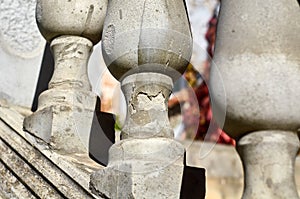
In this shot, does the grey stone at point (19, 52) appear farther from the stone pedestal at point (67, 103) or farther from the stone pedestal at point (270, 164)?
the stone pedestal at point (270, 164)

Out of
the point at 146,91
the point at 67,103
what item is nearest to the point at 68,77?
A: the point at 67,103

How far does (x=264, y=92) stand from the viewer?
158cm

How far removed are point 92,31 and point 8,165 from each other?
1.86 feet

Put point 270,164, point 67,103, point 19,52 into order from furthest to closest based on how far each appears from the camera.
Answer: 1. point 19,52
2. point 67,103
3. point 270,164

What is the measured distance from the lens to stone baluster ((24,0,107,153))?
209cm

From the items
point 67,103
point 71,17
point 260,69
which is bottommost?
point 67,103

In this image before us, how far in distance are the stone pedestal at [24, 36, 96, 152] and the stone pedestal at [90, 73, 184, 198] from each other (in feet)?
1.23

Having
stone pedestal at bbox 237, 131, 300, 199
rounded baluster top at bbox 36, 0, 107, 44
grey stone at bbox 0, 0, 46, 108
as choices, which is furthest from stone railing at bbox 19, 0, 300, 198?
grey stone at bbox 0, 0, 46, 108

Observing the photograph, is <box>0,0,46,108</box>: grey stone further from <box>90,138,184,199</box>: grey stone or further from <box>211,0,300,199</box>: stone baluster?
<box>211,0,300,199</box>: stone baluster

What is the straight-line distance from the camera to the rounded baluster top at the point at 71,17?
2.15 metres

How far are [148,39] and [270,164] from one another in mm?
482

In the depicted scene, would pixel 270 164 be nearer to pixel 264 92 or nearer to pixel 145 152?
pixel 264 92

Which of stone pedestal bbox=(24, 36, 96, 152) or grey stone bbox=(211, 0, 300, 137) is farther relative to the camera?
stone pedestal bbox=(24, 36, 96, 152)

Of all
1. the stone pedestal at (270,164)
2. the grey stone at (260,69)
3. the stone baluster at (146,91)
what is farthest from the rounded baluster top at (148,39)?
the stone pedestal at (270,164)
